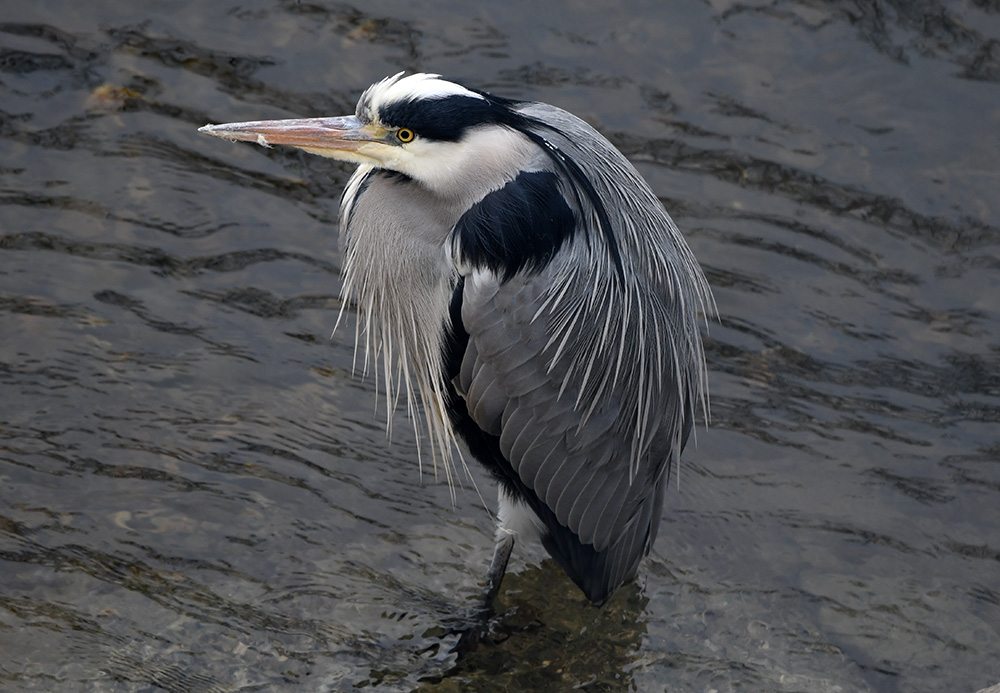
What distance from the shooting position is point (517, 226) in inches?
141

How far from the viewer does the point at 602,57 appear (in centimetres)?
624

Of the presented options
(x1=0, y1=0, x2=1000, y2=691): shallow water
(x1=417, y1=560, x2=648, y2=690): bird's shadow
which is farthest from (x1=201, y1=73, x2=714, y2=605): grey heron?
(x1=0, y1=0, x2=1000, y2=691): shallow water

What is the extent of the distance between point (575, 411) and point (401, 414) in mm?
1230

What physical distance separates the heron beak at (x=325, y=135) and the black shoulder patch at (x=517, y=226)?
1.18 ft

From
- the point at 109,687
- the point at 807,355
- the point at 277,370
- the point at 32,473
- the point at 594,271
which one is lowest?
the point at 109,687

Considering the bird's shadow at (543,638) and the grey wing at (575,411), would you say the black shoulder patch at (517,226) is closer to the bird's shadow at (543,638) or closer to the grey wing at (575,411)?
the grey wing at (575,411)

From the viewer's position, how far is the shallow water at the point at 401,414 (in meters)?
4.06

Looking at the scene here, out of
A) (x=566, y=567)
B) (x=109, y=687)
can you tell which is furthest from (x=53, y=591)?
(x=566, y=567)

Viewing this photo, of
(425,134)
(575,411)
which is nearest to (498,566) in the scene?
(575,411)

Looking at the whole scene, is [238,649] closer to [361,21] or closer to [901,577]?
[901,577]

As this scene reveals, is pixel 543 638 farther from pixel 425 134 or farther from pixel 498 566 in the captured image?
pixel 425 134

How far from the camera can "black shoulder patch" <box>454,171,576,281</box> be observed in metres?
3.59

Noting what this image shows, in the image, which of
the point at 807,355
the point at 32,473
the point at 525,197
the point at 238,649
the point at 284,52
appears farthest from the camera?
the point at 284,52

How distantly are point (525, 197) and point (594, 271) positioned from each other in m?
0.35
